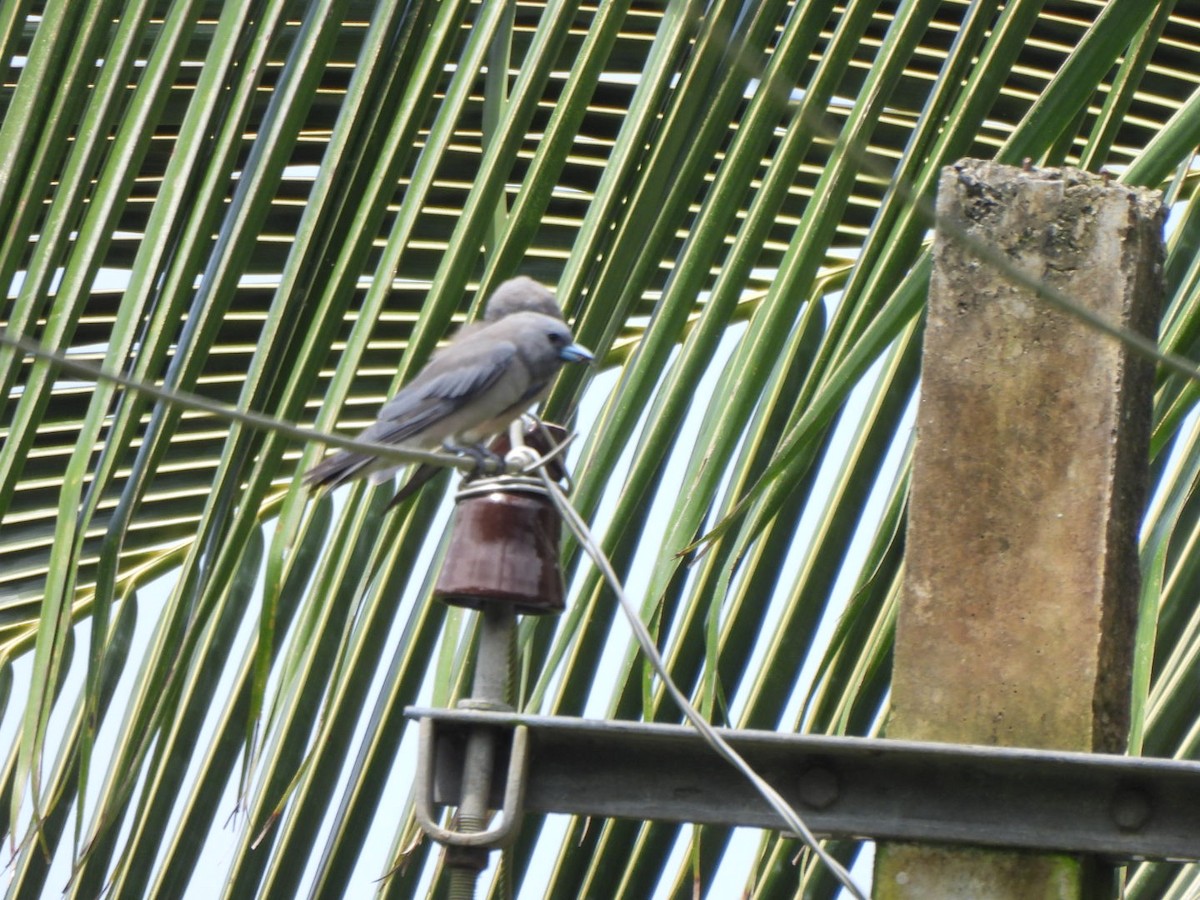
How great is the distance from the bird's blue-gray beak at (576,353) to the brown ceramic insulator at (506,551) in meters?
0.13

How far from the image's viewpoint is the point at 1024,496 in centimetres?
132

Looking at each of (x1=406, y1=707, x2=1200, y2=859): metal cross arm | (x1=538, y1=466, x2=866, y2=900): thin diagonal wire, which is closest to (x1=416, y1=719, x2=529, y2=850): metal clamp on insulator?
(x1=406, y1=707, x2=1200, y2=859): metal cross arm

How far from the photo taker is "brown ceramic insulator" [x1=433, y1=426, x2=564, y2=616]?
53.5 inches

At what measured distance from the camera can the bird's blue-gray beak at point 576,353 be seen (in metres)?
1.49

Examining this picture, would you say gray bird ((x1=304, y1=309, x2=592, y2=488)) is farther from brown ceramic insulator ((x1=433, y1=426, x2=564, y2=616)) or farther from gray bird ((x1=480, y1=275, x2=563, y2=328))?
brown ceramic insulator ((x1=433, y1=426, x2=564, y2=616))

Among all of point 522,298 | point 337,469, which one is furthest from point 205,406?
point 522,298

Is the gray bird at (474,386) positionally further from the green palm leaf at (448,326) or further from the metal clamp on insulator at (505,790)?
the metal clamp on insulator at (505,790)

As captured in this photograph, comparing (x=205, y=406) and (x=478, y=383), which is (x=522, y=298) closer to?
(x=478, y=383)

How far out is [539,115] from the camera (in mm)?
2467

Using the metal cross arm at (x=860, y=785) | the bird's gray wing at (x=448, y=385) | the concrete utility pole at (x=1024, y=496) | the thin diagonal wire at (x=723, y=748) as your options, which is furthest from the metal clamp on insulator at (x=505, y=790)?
the bird's gray wing at (x=448, y=385)

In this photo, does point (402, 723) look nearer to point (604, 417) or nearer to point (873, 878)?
point (604, 417)

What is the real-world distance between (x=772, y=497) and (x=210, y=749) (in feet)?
3.73

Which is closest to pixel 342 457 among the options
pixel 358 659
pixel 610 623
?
pixel 358 659

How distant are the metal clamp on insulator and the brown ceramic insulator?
13 centimetres
